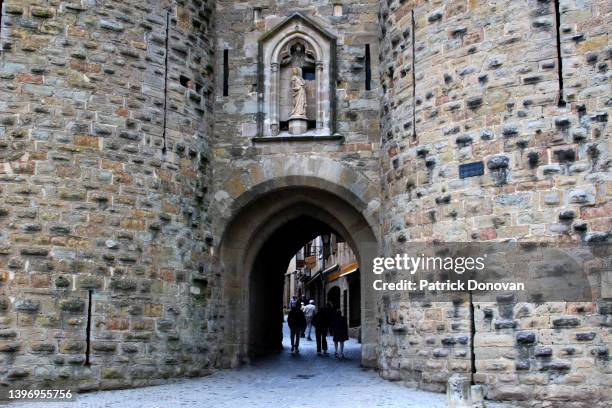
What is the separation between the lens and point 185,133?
38.5 ft

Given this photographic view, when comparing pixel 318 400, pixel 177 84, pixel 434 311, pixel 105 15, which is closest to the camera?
pixel 318 400

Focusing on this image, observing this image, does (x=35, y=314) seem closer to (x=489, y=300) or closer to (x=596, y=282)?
(x=489, y=300)

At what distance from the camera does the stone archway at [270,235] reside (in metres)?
12.5

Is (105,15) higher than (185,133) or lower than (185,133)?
higher

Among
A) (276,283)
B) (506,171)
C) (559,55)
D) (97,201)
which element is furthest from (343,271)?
(559,55)

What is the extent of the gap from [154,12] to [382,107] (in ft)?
11.8

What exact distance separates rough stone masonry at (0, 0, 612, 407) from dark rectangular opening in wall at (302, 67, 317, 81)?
50 cm

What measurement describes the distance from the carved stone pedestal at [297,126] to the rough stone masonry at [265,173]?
209mm

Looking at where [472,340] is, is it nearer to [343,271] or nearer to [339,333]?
[339,333]

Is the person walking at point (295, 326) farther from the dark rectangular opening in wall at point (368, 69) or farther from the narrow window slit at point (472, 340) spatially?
the narrow window slit at point (472, 340)

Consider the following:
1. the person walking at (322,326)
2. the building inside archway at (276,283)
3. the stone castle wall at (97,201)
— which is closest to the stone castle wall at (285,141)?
the stone castle wall at (97,201)

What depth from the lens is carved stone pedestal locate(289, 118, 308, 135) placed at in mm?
12500

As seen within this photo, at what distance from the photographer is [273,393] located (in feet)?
32.8

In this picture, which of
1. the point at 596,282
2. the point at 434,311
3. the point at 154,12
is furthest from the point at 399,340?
the point at 154,12
